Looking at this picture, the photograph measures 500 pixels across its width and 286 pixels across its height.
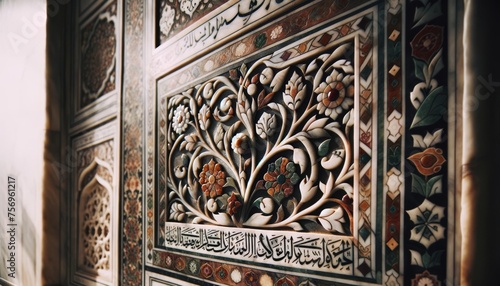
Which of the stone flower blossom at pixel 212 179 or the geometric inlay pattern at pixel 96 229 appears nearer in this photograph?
the stone flower blossom at pixel 212 179

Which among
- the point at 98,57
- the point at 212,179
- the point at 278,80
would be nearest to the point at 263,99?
the point at 278,80

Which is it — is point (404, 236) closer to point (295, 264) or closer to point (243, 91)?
point (295, 264)

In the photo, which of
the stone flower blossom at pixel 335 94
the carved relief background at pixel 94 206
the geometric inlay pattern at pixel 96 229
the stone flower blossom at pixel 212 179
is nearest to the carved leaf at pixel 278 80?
the stone flower blossom at pixel 335 94

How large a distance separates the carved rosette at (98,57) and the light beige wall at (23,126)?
29cm

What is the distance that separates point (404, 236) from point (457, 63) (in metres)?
0.33

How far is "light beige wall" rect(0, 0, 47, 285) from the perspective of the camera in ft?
6.98

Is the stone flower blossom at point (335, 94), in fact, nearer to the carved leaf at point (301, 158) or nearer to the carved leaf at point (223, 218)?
the carved leaf at point (301, 158)

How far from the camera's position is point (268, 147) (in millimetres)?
1002

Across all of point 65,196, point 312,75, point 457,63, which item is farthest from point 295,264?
point 65,196

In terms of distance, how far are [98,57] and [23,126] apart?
818 mm

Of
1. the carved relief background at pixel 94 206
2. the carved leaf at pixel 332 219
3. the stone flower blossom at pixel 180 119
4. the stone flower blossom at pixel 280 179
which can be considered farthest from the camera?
the carved relief background at pixel 94 206

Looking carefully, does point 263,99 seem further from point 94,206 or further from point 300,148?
point 94,206

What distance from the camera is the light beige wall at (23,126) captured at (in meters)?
2.13

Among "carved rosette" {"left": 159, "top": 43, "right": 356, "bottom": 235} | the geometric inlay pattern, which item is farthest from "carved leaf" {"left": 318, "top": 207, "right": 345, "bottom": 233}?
the geometric inlay pattern
